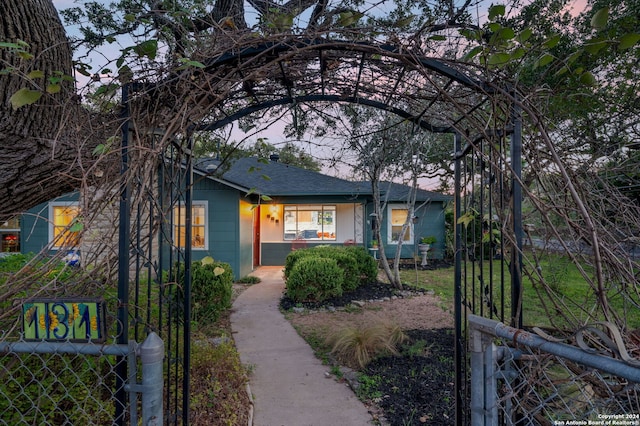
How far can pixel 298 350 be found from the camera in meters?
4.57

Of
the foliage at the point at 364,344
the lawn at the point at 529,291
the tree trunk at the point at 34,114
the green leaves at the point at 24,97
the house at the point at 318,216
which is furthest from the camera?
the house at the point at 318,216

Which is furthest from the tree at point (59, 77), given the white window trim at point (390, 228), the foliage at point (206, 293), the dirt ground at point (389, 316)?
the white window trim at point (390, 228)

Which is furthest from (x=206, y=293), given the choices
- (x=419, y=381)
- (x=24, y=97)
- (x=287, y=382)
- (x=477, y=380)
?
(x=477, y=380)

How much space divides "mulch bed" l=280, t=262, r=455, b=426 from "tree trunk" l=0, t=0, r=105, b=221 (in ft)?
9.83

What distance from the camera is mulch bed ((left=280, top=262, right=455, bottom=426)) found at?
296 centimetres

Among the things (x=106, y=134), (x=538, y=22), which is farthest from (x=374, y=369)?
(x=538, y=22)

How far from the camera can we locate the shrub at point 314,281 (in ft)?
22.7

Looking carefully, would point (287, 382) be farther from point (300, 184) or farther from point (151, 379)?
point (300, 184)

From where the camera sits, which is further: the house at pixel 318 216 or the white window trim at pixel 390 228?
the white window trim at pixel 390 228

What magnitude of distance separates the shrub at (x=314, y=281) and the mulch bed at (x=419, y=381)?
2.26m

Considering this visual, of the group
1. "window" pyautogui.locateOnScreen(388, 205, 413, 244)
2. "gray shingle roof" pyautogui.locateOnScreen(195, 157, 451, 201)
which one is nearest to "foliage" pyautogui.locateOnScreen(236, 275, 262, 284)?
"gray shingle roof" pyautogui.locateOnScreen(195, 157, 451, 201)

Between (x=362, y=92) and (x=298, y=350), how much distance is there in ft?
11.4

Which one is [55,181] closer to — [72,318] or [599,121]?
[72,318]

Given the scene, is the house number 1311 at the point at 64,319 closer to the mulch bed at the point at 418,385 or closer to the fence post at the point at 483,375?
the fence post at the point at 483,375
